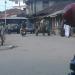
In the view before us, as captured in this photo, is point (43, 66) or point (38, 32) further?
point (38, 32)

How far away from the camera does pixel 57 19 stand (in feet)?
172

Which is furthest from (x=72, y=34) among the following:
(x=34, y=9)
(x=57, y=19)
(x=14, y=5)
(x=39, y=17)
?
(x=14, y=5)

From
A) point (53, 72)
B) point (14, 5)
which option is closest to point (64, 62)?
point (53, 72)

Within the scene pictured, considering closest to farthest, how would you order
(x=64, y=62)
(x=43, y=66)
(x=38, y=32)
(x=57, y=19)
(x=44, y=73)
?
(x=44, y=73) → (x=43, y=66) → (x=64, y=62) → (x=38, y=32) → (x=57, y=19)

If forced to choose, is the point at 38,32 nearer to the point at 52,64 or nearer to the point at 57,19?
the point at 57,19

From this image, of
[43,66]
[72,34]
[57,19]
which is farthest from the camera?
[57,19]

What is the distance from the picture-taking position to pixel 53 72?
1288cm

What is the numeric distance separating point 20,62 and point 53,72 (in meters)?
3.32

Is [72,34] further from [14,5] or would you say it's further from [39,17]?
[14,5]

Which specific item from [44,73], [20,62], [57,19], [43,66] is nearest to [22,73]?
[44,73]

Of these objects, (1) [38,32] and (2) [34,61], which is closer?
(2) [34,61]

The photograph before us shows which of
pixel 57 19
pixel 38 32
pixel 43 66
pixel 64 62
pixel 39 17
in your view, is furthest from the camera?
pixel 39 17

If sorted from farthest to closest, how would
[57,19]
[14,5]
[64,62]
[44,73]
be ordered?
[14,5]
[57,19]
[64,62]
[44,73]

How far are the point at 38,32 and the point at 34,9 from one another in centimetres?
3398
